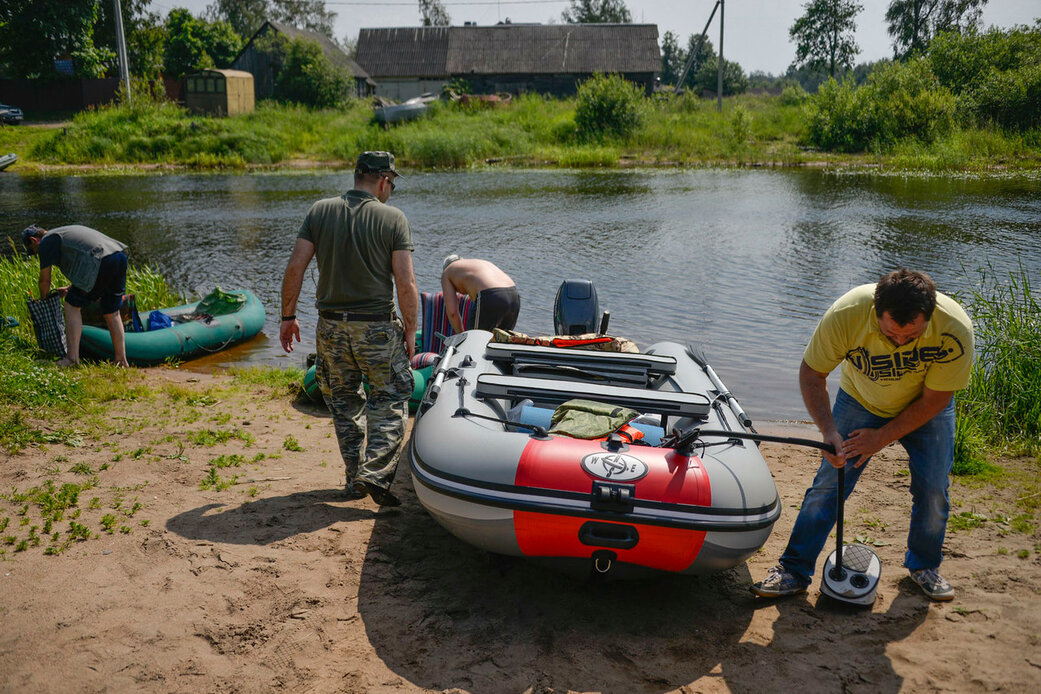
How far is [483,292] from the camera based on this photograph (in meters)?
5.86

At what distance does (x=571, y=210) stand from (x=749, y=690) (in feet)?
51.1

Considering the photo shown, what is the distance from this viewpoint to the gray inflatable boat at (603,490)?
3170mm

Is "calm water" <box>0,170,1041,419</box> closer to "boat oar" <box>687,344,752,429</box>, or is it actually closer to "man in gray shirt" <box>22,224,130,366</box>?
"man in gray shirt" <box>22,224,130,366</box>

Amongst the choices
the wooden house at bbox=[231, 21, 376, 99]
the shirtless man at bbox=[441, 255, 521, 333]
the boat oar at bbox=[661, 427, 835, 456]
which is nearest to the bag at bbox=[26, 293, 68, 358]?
the shirtless man at bbox=[441, 255, 521, 333]

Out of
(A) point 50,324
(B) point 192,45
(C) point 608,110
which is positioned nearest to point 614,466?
(A) point 50,324

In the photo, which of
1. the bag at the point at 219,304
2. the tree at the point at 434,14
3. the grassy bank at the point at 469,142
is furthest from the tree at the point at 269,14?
the bag at the point at 219,304

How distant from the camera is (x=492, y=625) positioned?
3332 millimetres

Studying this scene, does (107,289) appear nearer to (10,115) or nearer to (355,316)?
(355,316)

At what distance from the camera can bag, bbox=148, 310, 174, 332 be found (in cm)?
785

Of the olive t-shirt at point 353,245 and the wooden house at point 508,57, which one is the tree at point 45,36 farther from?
the olive t-shirt at point 353,245

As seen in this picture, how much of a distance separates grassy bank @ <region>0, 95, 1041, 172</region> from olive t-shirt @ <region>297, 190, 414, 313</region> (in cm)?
2286

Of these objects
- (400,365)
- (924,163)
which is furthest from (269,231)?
(924,163)

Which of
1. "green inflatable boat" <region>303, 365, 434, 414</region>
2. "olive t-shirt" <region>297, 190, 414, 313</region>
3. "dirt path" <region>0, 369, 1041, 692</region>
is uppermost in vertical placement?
"olive t-shirt" <region>297, 190, 414, 313</region>

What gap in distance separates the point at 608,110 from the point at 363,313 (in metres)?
27.3
